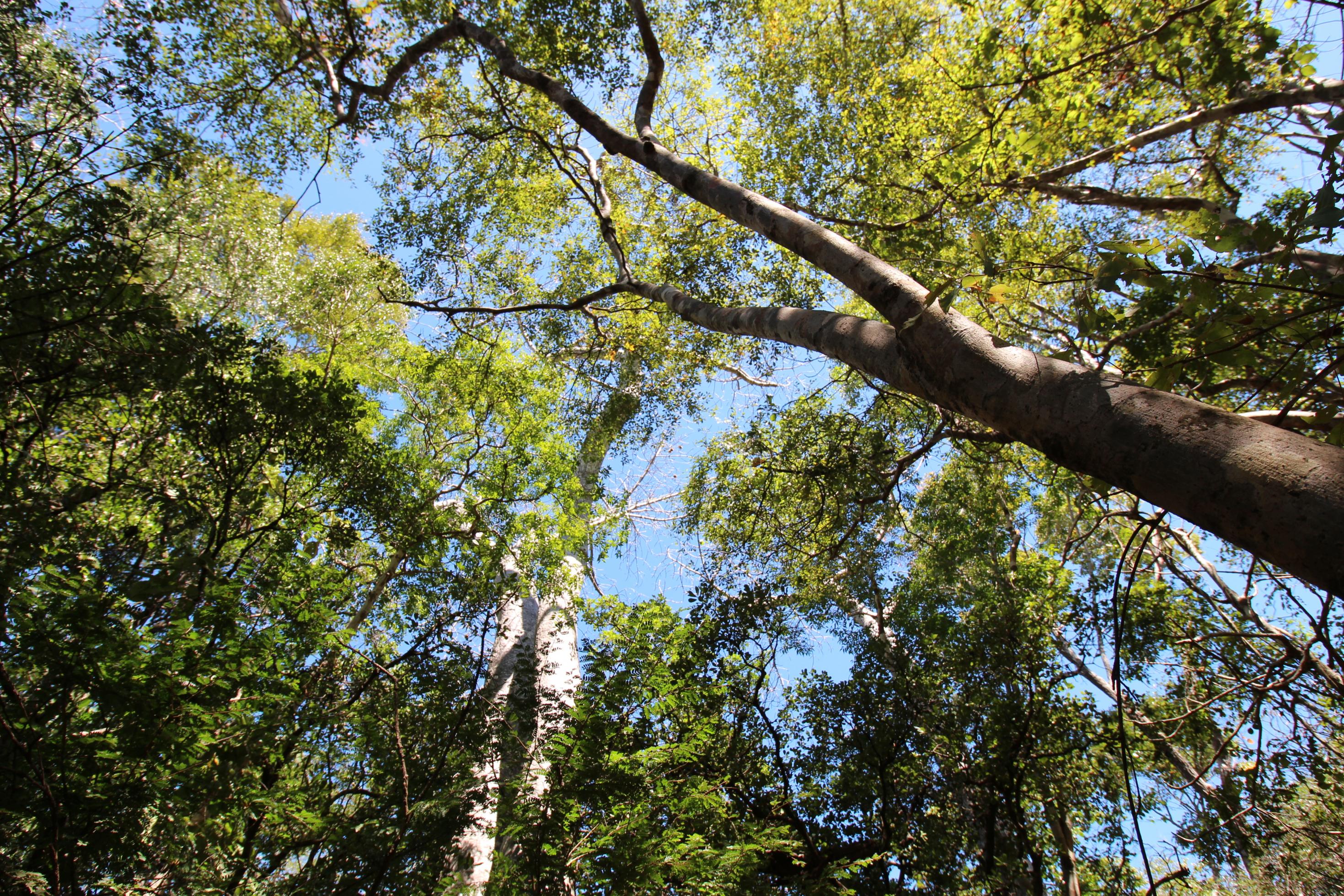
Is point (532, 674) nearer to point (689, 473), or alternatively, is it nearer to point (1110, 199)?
point (689, 473)

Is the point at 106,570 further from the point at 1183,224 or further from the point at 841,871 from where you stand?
the point at 1183,224

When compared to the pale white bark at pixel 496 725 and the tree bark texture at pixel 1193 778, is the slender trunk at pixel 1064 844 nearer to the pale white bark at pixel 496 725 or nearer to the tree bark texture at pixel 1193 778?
the tree bark texture at pixel 1193 778

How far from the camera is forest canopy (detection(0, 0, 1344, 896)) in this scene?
7.47 ft

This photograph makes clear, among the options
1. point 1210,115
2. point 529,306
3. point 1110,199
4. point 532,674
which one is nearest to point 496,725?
point 532,674

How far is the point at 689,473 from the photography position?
9.16m

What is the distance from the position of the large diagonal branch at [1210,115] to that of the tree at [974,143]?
2cm

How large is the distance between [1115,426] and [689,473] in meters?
7.79

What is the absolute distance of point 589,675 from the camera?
399 centimetres

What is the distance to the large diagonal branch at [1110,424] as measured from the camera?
3.65 ft

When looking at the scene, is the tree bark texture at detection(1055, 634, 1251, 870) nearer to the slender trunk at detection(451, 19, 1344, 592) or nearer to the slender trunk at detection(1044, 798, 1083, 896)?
the slender trunk at detection(1044, 798, 1083, 896)

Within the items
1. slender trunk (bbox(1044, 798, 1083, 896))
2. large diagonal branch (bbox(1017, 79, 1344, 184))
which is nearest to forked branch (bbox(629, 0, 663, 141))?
large diagonal branch (bbox(1017, 79, 1344, 184))

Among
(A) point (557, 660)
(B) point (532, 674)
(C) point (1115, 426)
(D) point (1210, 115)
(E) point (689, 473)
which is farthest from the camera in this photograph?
(E) point (689, 473)

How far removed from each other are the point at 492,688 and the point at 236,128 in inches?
244

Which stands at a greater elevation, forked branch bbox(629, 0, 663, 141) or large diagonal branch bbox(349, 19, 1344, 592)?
forked branch bbox(629, 0, 663, 141)
